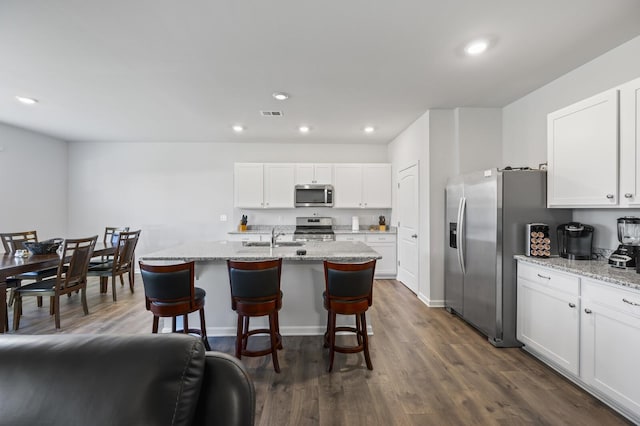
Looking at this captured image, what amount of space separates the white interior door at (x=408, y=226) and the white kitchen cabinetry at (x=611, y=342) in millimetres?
2261

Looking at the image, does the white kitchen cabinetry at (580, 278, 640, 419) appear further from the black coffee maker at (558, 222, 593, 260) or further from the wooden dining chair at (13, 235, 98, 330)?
the wooden dining chair at (13, 235, 98, 330)

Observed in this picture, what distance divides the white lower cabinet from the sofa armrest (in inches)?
87.0

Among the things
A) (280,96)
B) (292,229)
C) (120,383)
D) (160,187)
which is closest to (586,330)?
(120,383)

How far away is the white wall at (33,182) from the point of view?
14.9ft

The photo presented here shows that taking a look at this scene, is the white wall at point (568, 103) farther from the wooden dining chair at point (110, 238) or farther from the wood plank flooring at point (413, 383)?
the wooden dining chair at point (110, 238)

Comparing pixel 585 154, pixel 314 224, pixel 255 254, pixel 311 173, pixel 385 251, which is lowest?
pixel 385 251

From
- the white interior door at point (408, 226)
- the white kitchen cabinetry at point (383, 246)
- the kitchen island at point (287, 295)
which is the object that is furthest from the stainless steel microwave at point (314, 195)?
the kitchen island at point (287, 295)

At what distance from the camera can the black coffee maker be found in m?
2.36

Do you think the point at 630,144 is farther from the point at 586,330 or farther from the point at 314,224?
the point at 314,224

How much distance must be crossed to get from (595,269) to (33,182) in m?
7.60

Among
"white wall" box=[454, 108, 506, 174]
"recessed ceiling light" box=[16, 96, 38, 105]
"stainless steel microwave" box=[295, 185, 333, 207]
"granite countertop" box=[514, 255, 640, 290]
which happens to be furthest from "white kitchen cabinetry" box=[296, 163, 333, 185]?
"recessed ceiling light" box=[16, 96, 38, 105]

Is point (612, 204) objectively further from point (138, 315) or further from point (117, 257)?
point (117, 257)

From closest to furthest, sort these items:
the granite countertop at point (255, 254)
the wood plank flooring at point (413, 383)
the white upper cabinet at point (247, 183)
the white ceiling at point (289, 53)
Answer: the wood plank flooring at point (413, 383)
the white ceiling at point (289, 53)
the granite countertop at point (255, 254)
the white upper cabinet at point (247, 183)

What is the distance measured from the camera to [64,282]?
322 centimetres
